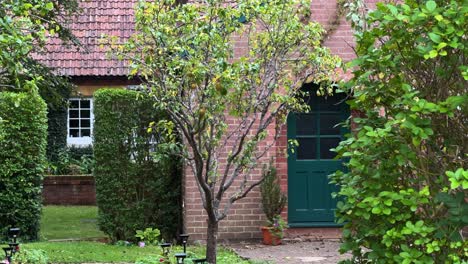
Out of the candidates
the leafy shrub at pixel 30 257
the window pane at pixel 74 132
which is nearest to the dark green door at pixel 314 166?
the leafy shrub at pixel 30 257

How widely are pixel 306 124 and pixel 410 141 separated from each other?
26.0 ft

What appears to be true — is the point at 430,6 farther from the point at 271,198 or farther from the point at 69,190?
the point at 69,190

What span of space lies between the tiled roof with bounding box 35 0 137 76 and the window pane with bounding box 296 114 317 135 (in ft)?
29.5

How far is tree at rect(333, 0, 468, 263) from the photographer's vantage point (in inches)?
178

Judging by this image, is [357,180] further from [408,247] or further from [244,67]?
[244,67]

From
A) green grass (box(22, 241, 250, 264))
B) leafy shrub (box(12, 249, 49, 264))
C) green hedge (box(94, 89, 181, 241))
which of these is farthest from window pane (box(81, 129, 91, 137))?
leafy shrub (box(12, 249, 49, 264))

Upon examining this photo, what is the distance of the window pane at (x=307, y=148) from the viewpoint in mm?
12719

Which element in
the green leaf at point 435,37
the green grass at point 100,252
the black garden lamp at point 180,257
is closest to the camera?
the green leaf at point 435,37

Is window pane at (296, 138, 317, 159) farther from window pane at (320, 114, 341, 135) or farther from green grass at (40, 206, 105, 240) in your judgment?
green grass at (40, 206, 105, 240)

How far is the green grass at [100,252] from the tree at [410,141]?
4.84 metres

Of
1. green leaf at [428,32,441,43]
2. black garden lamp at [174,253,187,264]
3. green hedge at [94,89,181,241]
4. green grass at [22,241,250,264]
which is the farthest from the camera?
green hedge at [94,89,181,241]

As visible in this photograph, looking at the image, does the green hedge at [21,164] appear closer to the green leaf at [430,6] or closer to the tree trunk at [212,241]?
the tree trunk at [212,241]

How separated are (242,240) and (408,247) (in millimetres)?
7640

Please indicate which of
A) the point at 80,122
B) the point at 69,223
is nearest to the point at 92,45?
the point at 80,122
